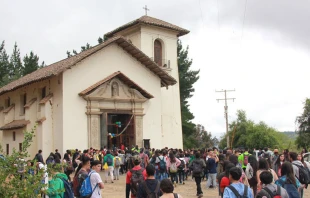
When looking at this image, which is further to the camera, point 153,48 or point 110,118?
point 153,48

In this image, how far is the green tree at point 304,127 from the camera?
41.5 meters

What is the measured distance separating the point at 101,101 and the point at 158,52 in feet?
29.3

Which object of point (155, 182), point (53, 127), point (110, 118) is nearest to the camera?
point (155, 182)

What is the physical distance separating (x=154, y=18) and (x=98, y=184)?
29487 mm

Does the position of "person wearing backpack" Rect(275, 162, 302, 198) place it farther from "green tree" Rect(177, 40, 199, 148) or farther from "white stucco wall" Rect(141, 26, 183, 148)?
"green tree" Rect(177, 40, 199, 148)

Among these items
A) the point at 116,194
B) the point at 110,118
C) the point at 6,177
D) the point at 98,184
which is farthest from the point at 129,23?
the point at 6,177

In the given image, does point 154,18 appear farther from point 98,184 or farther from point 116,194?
point 98,184

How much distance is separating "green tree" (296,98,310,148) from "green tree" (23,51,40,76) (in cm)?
3035

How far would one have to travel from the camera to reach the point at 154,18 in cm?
3616

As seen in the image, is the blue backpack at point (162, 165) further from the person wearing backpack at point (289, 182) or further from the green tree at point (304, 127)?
the green tree at point (304, 127)

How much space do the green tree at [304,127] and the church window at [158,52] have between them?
654 inches

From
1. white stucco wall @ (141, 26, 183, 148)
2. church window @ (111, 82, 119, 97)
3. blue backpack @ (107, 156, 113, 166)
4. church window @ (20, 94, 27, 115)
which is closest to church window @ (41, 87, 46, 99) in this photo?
church window @ (20, 94, 27, 115)

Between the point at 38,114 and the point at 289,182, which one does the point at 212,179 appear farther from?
the point at 38,114

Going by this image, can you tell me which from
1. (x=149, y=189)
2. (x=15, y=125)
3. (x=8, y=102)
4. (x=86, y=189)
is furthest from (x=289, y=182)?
(x=8, y=102)
